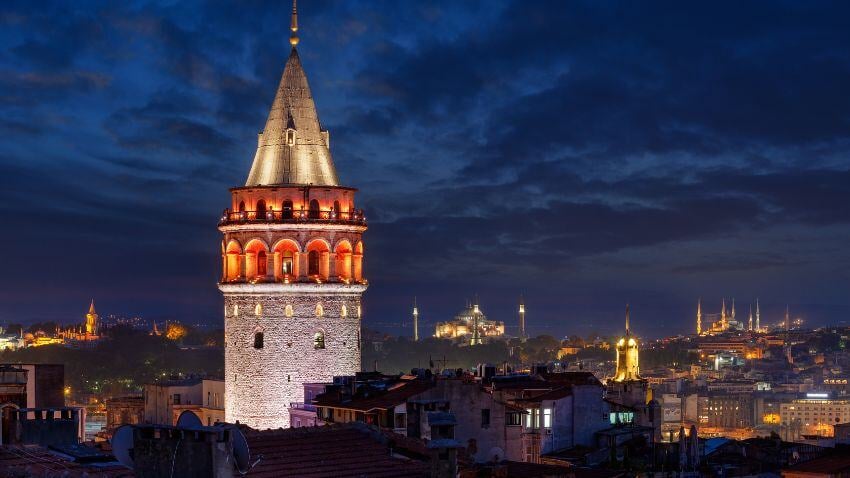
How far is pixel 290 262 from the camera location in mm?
45969

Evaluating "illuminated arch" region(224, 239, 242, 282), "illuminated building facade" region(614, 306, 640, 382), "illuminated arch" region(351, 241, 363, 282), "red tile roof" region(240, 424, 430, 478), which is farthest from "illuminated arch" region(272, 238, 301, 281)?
"illuminated building facade" region(614, 306, 640, 382)

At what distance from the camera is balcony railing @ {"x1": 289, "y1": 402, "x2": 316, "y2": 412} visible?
4241 cm

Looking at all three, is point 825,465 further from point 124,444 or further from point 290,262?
point 124,444

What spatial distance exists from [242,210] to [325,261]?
249 centimetres

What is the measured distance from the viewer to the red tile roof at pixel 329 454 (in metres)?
23.9

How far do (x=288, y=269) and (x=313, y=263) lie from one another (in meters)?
0.69

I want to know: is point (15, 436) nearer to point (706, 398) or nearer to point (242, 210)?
point (242, 210)

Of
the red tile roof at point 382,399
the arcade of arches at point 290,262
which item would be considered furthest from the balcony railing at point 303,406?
the arcade of arches at point 290,262

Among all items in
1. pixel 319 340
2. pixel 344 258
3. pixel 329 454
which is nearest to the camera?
pixel 329 454

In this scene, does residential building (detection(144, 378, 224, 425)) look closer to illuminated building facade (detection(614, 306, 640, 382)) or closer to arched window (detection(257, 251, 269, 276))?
arched window (detection(257, 251, 269, 276))

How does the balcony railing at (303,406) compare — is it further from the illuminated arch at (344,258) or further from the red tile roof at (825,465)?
the red tile roof at (825,465)

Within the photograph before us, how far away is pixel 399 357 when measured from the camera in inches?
6727

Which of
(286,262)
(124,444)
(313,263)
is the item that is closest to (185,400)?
(286,262)

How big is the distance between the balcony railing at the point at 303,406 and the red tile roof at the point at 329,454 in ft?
52.1
